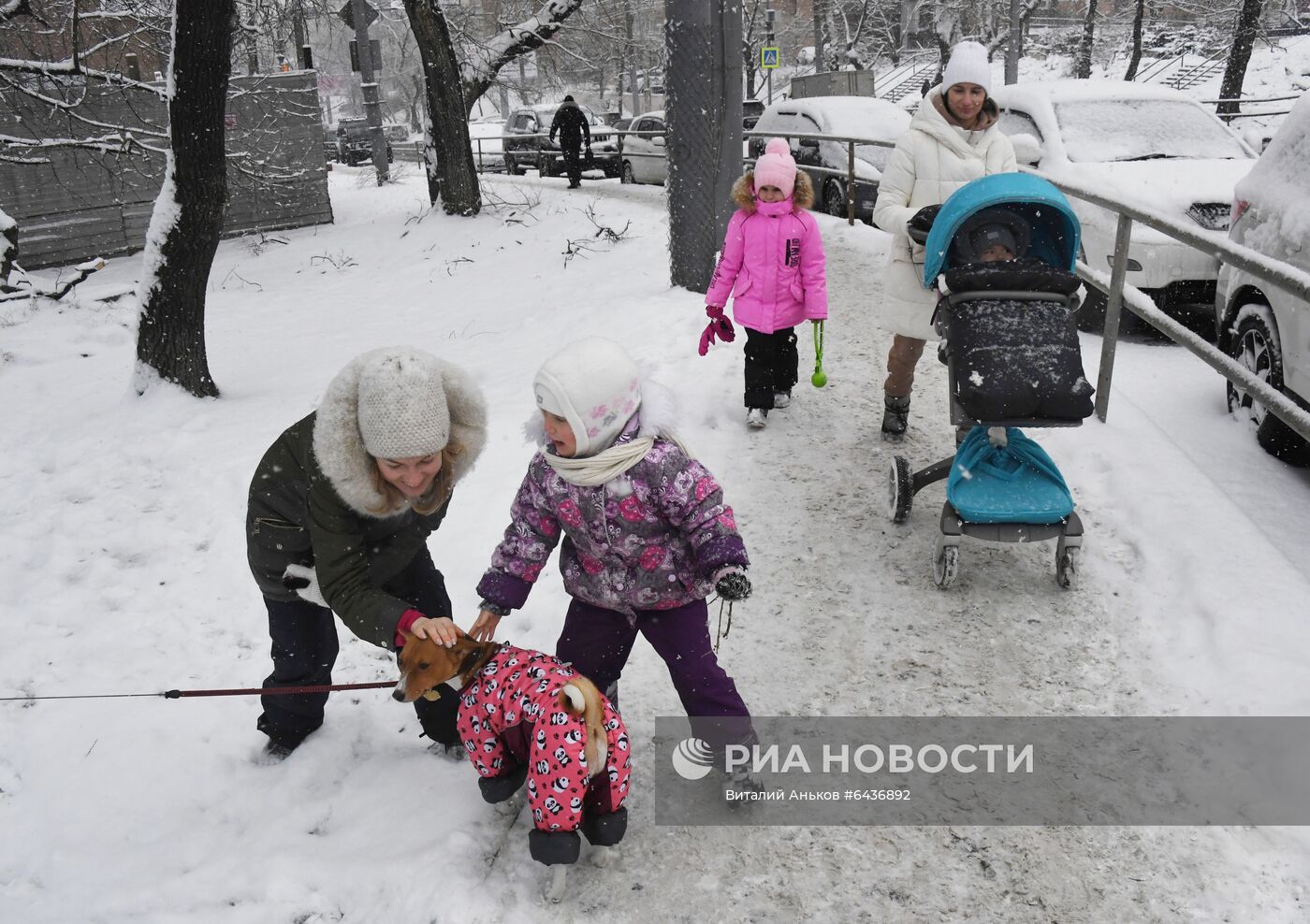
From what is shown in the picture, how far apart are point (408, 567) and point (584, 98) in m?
57.0

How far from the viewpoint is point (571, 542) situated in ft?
9.45

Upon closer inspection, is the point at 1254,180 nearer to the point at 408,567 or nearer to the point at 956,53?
the point at 956,53

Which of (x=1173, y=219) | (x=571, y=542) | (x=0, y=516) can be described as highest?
(x=1173, y=219)

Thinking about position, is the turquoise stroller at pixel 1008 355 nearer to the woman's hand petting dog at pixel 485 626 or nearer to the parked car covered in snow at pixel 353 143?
the woman's hand petting dog at pixel 485 626

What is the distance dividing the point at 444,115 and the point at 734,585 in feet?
43.9

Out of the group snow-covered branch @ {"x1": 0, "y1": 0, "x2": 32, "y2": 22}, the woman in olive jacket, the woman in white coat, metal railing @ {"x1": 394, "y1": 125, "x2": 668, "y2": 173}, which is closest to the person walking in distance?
metal railing @ {"x1": 394, "y1": 125, "x2": 668, "y2": 173}

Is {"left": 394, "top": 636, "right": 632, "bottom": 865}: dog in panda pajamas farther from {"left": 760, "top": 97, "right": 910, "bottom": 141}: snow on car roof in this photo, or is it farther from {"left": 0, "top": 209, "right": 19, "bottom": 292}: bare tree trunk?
{"left": 760, "top": 97, "right": 910, "bottom": 141}: snow on car roof

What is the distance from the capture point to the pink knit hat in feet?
17.3

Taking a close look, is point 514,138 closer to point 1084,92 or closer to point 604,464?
point 1084,92

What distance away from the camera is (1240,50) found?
70.5 feet

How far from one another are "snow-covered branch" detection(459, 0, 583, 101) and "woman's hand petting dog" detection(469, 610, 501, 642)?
14468mm

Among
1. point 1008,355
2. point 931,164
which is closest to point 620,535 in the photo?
point 1008,355

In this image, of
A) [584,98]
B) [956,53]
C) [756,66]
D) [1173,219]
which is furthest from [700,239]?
[584,98]

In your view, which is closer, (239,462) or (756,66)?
(239,462)
